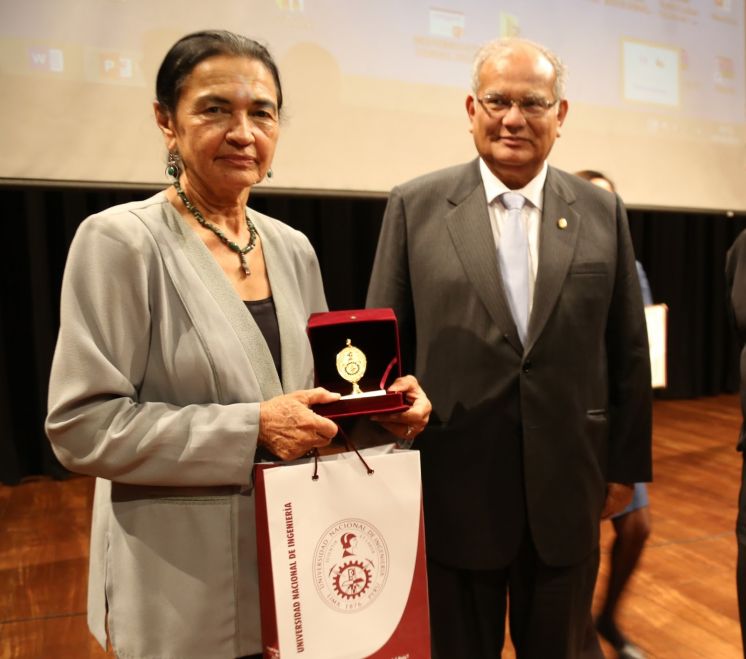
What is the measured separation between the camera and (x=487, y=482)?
4.76ft

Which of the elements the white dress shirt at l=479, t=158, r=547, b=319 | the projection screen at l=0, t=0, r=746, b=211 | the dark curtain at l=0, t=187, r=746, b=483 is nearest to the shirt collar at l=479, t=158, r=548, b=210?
the white dress shirt at l=479, t=158, r=547, b=319

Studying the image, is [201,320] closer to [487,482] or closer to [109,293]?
[109,293]

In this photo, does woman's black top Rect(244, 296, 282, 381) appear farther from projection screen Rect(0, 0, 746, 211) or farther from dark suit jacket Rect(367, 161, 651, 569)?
projection screen Rect(0, 0, 746, 211)

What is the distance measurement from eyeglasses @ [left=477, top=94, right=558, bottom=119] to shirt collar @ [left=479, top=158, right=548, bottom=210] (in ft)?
0.40

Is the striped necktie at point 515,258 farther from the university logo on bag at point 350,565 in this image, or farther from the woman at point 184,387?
the university logo on bag at point 350,565

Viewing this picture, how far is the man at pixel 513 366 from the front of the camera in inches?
56.4

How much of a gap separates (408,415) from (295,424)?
0.21 metres

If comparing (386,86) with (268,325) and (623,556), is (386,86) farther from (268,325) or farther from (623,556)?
(268,325)

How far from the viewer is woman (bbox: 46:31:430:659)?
0.99 metres

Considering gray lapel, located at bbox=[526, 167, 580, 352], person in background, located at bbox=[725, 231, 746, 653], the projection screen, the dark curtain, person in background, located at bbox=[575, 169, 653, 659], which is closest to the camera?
gray lapel, located at bbox=[526, 167, 580, 352]

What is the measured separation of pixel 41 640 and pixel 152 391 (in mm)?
1734

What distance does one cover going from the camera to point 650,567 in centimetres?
284

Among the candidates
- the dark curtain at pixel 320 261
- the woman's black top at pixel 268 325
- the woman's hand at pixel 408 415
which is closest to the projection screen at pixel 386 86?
the dark curtain at pixel 320 261

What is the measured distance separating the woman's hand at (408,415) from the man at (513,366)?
31 centimetres
